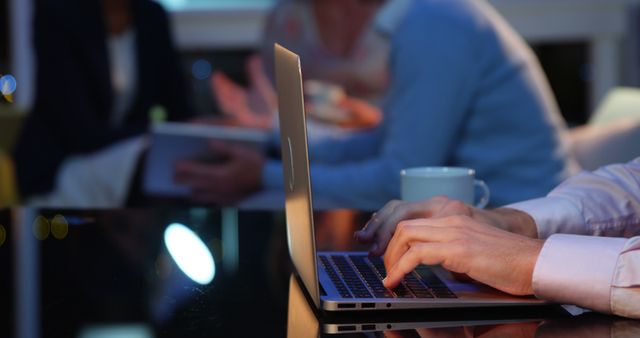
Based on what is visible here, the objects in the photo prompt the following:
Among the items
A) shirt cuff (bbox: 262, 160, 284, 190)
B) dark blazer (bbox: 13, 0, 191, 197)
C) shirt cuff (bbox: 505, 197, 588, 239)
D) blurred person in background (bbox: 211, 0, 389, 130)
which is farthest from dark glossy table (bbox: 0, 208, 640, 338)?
blurred person in background (bbox: 211, 0, 389, 130)

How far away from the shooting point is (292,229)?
101 cm

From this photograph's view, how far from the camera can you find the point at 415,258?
0.87 m

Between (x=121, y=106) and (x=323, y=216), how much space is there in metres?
2.72

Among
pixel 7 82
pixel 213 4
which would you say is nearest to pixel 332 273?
pixel 213 4

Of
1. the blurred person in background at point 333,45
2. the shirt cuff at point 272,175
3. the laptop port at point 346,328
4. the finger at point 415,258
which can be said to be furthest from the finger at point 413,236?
the blurred person in background at point 333,45

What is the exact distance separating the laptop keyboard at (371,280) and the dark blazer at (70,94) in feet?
8.45

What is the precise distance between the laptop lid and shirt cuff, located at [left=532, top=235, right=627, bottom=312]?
0.65ft

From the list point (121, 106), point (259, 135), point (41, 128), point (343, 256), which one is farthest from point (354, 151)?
point (121, 106)

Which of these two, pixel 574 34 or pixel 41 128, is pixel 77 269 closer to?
pixel 41 128

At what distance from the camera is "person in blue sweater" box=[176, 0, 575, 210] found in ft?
6.14

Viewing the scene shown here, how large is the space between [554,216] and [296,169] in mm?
341

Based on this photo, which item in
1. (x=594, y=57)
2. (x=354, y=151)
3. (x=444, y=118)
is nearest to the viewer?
(x=444, y=118)

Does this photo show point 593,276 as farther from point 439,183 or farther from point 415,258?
point 439,183

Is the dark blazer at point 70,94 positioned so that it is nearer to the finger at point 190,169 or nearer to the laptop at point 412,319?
the finger at point 190,169
